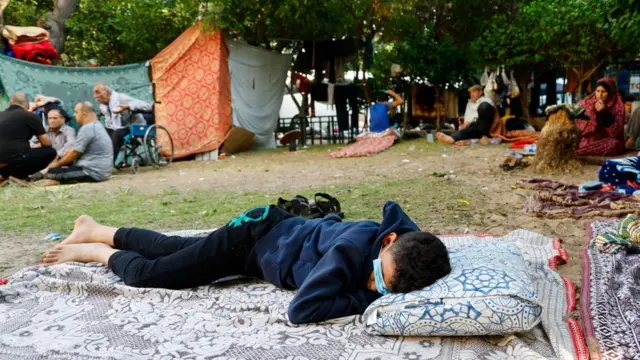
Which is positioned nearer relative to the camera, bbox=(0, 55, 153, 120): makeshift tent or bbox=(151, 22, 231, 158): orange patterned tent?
bbox=(0, 55, 153, 120): makeshift tent

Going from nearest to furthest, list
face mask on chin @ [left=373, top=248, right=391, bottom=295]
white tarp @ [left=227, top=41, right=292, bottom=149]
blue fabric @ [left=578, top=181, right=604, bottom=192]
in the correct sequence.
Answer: face mask on chin @ [left=373, top=248, right=391, bottom=295] → blue fabric @ [left=578, top=181, right=604, bottom=192] → white tarp @ [left=227, top=41, right=292, bottom=149]

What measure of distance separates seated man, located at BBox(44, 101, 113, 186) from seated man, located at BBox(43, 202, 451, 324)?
4.64 metres

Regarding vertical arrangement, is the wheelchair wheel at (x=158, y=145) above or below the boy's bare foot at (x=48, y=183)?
above

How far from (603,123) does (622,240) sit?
502cm

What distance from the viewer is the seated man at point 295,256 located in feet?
7.82

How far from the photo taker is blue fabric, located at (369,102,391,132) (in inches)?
500

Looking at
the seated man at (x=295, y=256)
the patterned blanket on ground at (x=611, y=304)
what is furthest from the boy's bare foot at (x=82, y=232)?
the patterned blanket on ground at (x=611, y=304)

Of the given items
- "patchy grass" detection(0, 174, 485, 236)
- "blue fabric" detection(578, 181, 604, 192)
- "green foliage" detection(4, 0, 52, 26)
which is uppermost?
"green foliage" detection(4, 0, 52, 26)

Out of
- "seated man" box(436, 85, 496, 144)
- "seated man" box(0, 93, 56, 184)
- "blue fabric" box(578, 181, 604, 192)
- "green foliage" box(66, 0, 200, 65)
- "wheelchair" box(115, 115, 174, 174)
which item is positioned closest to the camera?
"blue fabric" box(578, 181, 604, 192)

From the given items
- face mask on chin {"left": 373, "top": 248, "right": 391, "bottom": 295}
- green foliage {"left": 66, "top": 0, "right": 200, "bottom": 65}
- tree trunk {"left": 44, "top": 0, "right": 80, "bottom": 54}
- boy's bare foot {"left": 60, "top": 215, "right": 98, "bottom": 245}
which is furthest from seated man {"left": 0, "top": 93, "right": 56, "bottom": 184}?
face mask on chin {"left": 373, "top": 248, "right": 391, "bottom": 295}

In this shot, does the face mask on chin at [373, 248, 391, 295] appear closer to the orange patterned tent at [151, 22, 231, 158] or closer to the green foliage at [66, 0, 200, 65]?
the orange patterned tent at [151, 22, 231, 158]

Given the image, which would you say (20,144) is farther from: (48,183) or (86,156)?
(86,156)

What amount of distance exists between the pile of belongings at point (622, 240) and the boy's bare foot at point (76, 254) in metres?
3.07

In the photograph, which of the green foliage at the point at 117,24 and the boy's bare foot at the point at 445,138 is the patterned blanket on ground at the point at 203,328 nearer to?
the boy's bare foot at the point at 445,138
